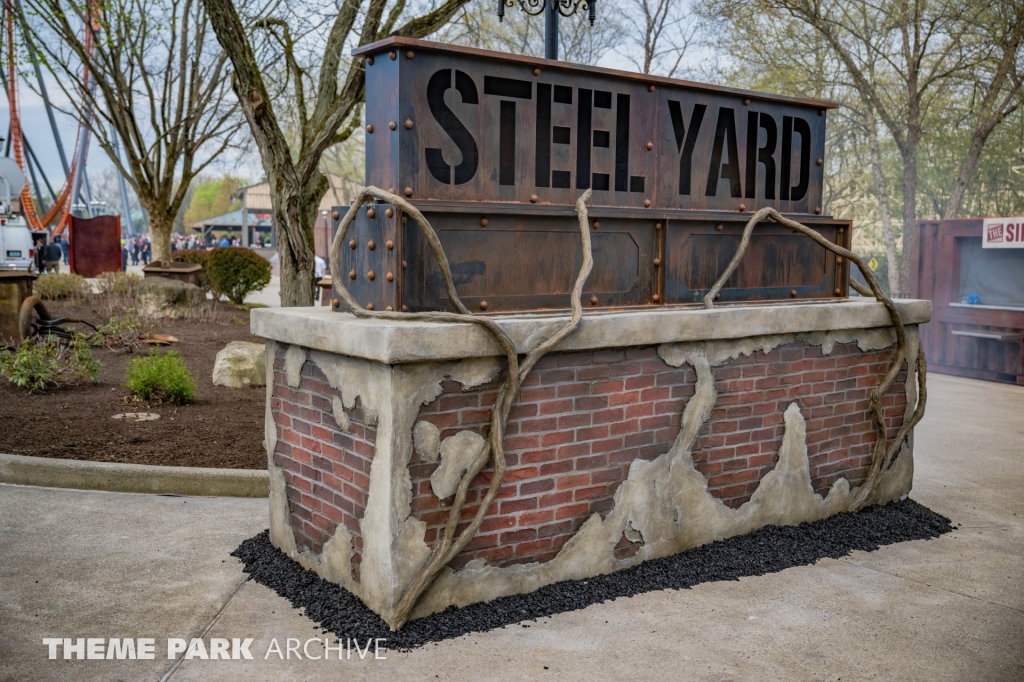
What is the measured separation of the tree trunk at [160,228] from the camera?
18.9 m

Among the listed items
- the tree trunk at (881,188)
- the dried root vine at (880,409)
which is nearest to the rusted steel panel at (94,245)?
the tree trunk at (881,188)

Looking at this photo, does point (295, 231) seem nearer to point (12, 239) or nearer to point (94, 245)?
point (12, 239)

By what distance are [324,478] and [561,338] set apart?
130cm

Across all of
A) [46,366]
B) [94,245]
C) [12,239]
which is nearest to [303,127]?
[46,366]

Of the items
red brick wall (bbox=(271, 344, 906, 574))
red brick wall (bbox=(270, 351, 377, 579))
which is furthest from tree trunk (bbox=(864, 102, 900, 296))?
red brick wall (bbox=(270, 351, 377, 579))

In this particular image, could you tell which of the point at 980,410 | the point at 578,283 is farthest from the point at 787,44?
the point at 578,283

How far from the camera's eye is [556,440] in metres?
4.26

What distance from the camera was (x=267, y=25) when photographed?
928 centimetres

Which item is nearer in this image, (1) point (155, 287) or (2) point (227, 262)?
(1) point (155, 287)

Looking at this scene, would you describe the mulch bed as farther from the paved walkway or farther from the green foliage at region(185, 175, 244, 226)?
the green foliage at region(185, 175, 244, 226)

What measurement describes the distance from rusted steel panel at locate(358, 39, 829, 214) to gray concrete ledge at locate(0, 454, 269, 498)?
2635 millimetres

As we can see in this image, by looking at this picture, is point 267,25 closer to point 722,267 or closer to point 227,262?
point 722,267

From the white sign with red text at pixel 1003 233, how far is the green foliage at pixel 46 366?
11640 millimetres

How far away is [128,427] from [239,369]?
198cm
